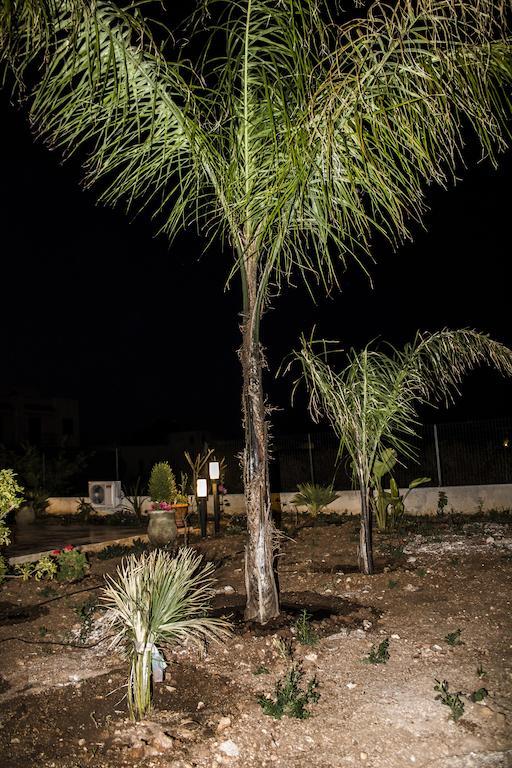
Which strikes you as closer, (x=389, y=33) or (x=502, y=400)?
(x=389, y=33)

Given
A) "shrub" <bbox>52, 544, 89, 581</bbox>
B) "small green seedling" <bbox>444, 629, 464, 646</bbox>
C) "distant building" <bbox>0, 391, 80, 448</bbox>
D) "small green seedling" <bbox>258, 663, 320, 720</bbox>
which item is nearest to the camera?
"small green seedling" <bbox>258, 663, 320, 720</bbox>

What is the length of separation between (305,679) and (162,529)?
19.2 ft

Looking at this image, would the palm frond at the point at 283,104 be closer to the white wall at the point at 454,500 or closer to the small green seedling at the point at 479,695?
the small green seedling at the point at 479,695

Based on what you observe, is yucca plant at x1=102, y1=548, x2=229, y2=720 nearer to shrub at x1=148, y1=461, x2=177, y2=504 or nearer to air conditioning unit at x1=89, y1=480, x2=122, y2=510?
shrub at x1=148, y1=461, x2=177, y2=504

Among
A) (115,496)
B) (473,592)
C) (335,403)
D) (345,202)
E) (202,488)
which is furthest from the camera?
(115,496)

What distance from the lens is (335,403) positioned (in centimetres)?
672

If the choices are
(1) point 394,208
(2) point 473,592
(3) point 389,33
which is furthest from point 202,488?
(3) point 389,33

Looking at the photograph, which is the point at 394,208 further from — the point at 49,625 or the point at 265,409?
the point at 49,625

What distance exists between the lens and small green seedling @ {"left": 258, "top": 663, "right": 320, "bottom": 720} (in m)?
3.82

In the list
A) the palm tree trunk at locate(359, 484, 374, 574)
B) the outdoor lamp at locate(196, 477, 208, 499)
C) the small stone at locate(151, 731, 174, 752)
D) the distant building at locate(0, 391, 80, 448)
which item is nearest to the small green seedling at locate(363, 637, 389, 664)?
the small stone at locate(151, 731, 174, 752)

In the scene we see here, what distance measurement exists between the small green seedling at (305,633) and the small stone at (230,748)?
139 cm

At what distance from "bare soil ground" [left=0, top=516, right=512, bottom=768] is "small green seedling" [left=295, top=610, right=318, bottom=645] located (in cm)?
5

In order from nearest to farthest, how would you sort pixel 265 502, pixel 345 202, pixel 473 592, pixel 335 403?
pixel 345 202 → pixel 265 502 → pixel 473 592 → pixel 335 403

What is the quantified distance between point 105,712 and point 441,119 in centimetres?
450
